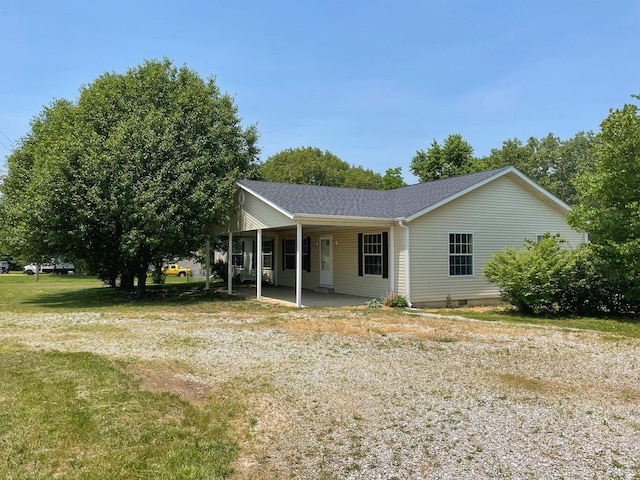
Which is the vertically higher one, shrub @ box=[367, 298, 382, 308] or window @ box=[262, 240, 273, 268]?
window @ box=[262, 240, 273, 268]

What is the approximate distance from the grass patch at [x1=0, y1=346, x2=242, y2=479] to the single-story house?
8.08 m

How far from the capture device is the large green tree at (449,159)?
34031 millimetres

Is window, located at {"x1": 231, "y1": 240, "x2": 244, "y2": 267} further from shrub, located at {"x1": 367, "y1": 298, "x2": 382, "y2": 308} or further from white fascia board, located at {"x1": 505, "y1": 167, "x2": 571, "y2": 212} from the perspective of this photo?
white fascia board, located at {"x1": 505, "y1": 167, "x2": 571, "y2": 212}

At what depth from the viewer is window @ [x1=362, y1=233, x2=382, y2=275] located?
14875 mm

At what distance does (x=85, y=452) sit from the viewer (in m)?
3.64

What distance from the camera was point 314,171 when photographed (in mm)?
52062

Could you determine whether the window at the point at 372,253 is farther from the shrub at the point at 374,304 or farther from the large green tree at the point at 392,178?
the large green tree at the point at 392,178

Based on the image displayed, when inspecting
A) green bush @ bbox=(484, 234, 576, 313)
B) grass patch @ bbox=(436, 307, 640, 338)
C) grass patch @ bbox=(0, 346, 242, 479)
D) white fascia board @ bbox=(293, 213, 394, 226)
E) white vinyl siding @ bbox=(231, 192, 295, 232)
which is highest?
white vinyl siding @ bbox=(231, 192, 295, 232)

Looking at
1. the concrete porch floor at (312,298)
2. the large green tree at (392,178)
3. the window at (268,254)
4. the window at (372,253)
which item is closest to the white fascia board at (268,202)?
the concrete porch floor at (312,298)

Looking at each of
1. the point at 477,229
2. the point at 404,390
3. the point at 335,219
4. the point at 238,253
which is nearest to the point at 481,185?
the point at 477,229

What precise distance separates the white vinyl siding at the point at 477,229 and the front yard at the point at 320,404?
4.79 m

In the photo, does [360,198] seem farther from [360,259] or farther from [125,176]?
[125,176]

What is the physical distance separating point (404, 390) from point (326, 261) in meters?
12.6

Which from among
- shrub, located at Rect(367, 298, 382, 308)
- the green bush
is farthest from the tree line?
shrub, located at Rect(367, 298, 382, 308)
